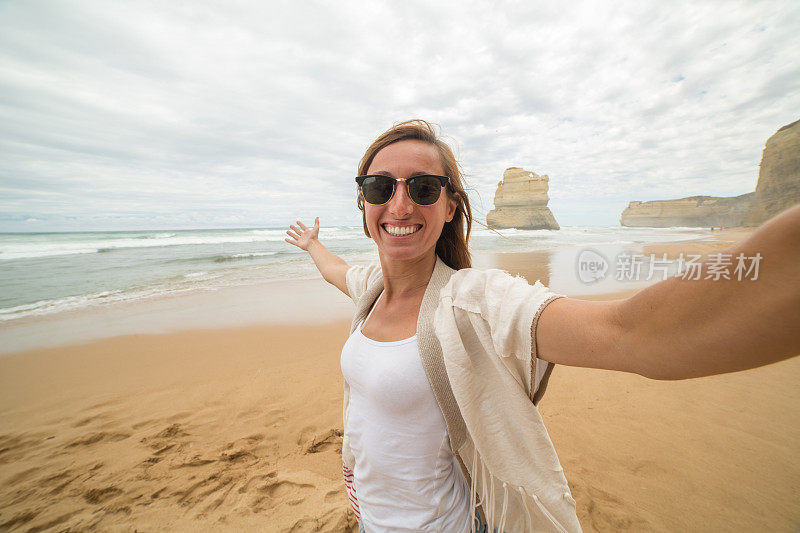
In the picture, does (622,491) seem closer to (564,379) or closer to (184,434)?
(564,379)

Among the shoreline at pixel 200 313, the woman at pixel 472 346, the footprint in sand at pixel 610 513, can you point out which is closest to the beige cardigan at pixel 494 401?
the woman at pixel 472 346

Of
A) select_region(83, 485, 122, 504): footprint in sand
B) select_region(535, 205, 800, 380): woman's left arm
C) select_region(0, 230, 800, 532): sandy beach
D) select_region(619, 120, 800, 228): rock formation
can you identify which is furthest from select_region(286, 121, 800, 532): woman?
select_region(83, 485, 122, 504): footprint in sand

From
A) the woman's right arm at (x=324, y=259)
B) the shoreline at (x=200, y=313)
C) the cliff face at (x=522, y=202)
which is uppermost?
the cliff face at (x=522, y=202)

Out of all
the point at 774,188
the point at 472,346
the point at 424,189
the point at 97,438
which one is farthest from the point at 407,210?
the point at 97,438

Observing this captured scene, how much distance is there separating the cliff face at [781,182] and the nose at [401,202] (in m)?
1.09

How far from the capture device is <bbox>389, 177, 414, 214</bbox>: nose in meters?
1.47

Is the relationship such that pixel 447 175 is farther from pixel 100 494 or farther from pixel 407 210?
pixel 100 494

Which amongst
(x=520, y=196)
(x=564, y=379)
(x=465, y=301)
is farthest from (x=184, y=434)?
(x=520, y=196)

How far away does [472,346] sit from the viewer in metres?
1.13

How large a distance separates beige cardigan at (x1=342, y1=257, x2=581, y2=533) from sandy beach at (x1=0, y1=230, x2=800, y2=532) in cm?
165

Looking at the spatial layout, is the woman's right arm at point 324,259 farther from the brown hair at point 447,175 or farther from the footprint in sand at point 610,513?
the footprint in sand at point 610,513

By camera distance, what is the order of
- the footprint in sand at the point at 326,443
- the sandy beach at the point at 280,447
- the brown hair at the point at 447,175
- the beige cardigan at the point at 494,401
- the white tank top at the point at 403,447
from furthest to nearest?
the footprint in sand at the point at 326,443, the sandy beach at the point at 280,447, the brown hair at the point at 447,175, the white tank top at the point at 403,447, the beige cardigan at the point at 494,401

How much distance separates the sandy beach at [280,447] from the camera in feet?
7.65

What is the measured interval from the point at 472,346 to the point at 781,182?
2.84 feet
